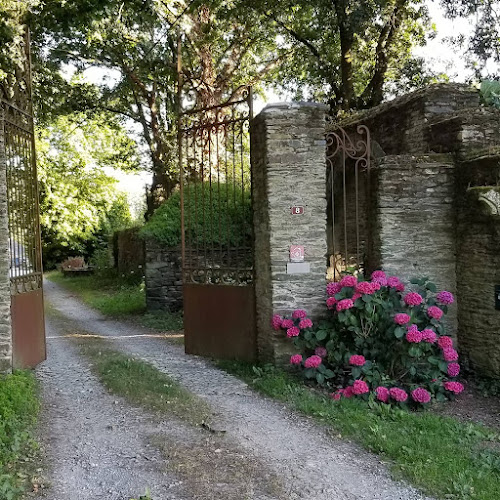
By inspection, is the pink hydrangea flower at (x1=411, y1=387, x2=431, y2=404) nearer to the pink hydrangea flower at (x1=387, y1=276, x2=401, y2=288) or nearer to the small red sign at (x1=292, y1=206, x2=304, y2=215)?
the pink hydrangea flower at (x1=387, y1=276, x2=401, y2=288)

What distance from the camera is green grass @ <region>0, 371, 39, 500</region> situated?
3.89 metres

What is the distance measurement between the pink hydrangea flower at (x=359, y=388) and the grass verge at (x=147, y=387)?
161 cm

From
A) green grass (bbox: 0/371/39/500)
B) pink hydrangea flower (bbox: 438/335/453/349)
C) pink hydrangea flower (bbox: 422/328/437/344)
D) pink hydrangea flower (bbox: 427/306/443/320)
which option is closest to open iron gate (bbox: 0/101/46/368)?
green grass (bbox: 0/371/39/500)

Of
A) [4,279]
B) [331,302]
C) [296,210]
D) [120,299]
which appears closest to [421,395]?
[331,302]

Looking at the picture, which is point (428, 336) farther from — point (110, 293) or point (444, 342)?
point (110, 293)

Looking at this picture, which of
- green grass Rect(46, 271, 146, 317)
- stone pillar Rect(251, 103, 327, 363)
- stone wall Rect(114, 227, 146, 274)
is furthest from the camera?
stone wall Rect(114, 227, 146, 274)

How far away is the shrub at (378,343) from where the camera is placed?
618 cm

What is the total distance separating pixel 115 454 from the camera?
4.52 metres

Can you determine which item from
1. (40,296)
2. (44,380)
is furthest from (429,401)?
(40,296)

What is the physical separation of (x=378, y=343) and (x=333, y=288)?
0.85 metres

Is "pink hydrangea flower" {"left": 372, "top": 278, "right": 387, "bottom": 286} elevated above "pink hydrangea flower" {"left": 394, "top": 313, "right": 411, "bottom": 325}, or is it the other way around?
"pink hydrangea flower" {"left": 372, "top": 278, "right": 387, "bottom": 286}

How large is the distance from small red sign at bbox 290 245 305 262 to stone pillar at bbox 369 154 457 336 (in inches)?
46.3

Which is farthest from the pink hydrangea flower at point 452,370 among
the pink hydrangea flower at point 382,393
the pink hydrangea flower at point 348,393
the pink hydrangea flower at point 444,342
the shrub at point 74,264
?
the shrub at point 74,264

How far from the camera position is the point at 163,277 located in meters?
12.4
